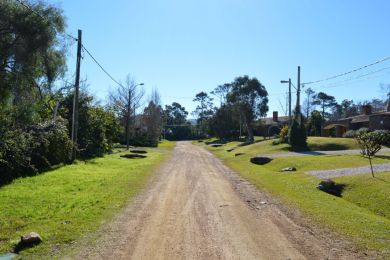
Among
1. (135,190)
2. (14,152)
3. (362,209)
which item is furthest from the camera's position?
(14,152)

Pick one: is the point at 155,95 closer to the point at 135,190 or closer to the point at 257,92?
the point at 257,92

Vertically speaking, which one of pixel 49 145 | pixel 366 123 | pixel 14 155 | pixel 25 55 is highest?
pixel 25 55

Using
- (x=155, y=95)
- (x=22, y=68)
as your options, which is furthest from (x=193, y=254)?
(x=155, y=95)

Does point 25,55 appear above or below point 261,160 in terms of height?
above

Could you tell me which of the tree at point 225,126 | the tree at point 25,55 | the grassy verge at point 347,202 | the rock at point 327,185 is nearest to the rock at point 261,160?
the grassy verge at point 347,202

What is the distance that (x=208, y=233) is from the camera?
29.4 ft

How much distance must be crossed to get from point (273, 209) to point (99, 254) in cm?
601

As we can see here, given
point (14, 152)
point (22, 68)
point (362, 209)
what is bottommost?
point (362, 209)

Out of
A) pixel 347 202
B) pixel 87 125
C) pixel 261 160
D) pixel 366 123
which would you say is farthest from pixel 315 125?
pixel 347 202

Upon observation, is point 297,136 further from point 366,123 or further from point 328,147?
point 366,123

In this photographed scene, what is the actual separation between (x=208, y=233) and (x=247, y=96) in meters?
60.7

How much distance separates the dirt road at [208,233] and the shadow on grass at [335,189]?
336cm

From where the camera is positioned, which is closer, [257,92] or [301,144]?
[301,144]

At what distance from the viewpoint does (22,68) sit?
20.6 meters
